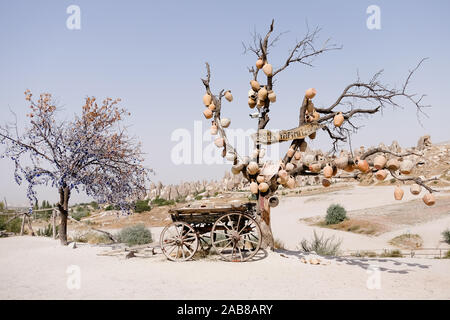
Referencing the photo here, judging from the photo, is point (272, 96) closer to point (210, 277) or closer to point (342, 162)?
point (342, 162)

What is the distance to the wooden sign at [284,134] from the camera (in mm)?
9258

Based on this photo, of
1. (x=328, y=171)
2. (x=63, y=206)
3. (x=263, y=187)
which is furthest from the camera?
(x=63, y=206)

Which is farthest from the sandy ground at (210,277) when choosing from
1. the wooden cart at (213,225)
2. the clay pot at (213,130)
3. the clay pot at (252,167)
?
the clay pot at (213,130)

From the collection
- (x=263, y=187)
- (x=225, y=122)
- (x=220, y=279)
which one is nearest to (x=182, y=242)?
(x=220, y=279)

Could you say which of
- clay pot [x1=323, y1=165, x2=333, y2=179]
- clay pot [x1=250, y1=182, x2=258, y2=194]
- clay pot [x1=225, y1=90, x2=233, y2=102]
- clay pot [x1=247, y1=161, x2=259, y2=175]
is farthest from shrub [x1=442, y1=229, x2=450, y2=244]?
clay pot [x1=225, y1=90, x2=233, y2=102]

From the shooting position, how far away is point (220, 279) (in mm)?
6949

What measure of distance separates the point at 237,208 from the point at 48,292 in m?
4.44

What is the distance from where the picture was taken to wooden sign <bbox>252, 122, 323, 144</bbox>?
30.4 feet

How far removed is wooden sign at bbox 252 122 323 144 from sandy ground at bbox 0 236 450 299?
320cm

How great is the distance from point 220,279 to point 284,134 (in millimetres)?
4493

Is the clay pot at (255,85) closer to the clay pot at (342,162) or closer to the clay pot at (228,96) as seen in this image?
the clay pot at (228,96)

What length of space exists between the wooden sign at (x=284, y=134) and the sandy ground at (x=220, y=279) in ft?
10.5

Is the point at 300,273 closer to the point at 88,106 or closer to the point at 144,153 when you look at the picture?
the point at 144,153

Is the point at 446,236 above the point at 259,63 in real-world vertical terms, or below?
below
